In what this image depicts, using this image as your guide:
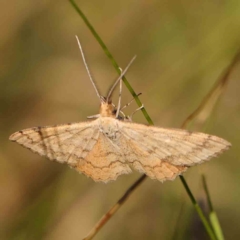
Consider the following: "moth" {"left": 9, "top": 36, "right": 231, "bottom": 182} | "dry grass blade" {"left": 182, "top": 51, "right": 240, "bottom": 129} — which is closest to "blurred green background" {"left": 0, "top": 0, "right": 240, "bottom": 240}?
"dry grass blade" {"left": 182, "top": 51, "right": 240, "bottom": 129}

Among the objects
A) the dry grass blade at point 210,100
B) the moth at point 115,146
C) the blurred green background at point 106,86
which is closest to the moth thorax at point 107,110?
the moth at point 115,146

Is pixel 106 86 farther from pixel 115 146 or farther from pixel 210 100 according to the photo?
pixel 115 146

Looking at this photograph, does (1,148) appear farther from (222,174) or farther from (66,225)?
(222,174)

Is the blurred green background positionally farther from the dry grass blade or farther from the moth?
the moth

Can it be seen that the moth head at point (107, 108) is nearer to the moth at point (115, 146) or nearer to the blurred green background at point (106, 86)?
the moth at point (115, 146)

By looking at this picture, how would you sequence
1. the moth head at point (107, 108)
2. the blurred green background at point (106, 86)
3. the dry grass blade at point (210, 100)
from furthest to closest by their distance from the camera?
the blurred green background at point (106, 86) < the dry grass blade at point (210, 100) < the moth head at point (107, 108)

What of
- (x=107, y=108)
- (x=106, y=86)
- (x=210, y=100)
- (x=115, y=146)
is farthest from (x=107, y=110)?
(x=106, y=86)

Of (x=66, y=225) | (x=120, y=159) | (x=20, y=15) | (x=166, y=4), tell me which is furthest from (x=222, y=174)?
(x=20, y=15)
